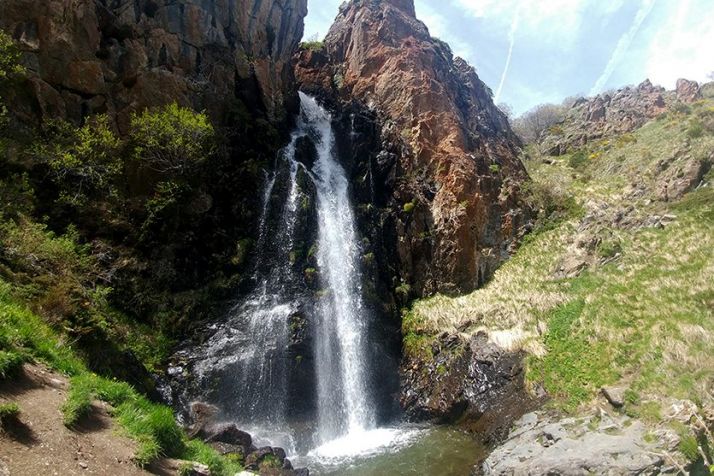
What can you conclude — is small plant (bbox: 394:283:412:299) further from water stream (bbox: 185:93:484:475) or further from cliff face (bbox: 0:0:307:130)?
cliff face (bbox: 0:0:307:130)

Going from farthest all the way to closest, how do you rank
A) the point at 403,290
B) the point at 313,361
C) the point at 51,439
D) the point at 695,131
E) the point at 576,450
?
the point at 695,131, the point at 403,290, the point at 313,361, the point at 576,450, the point at 51,439

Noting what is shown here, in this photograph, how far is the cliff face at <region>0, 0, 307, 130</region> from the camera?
19297mm

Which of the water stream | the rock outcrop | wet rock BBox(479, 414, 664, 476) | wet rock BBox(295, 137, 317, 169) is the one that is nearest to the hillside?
wet rock BBox(479, 414, 664, 476)

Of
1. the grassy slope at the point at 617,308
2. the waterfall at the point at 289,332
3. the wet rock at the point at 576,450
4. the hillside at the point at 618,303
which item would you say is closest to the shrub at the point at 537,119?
the hillside at the point at 618,303

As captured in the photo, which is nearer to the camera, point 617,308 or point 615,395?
point 615,395

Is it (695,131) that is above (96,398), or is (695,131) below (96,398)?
above

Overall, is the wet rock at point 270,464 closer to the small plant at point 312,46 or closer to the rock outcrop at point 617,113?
the small plant at point 312,46

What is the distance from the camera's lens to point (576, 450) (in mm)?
11805

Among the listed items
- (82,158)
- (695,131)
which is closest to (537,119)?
(695,131)

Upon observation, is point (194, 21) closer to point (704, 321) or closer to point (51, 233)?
point (51, 233)

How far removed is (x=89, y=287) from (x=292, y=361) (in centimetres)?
859

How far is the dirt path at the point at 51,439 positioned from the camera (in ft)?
15.9

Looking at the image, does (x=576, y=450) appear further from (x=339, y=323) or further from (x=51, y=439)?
(x=51, y=439)

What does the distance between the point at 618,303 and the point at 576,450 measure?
7873 millimetres
